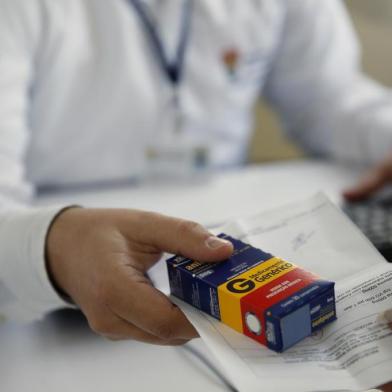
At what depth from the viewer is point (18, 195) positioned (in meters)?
0.85

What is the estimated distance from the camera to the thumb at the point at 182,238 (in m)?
0.51

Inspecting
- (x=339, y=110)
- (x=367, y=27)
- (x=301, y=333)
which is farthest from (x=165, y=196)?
(x=367, y=27)

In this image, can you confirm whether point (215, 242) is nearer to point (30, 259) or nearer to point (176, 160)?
point (30, 259)

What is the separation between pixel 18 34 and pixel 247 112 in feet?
1.40

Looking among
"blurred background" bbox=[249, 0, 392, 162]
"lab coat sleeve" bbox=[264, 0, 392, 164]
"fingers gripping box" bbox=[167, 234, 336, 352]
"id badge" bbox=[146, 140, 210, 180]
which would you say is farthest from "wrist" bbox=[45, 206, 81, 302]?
"blurred background" bbox=[249, 0, 392, 162]

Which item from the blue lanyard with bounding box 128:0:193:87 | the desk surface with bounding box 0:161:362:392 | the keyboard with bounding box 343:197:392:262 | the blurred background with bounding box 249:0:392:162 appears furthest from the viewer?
the blurred background with bounding box 249:0:392:162

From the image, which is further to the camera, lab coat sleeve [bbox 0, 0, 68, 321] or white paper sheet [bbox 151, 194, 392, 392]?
lab coat sleeve [bbox 0, 0, 68, 321]

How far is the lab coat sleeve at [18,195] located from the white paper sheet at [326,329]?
178 mm

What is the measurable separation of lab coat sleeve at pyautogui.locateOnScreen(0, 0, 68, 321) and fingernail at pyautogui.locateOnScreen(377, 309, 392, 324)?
0.30 m

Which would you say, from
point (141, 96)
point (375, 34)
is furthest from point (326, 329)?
point (375, 34)

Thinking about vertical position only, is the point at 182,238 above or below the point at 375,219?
above

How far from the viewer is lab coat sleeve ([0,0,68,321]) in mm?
635

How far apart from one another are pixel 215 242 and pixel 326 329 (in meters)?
0.11

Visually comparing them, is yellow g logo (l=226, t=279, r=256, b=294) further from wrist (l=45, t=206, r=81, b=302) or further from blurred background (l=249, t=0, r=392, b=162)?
blurred background (l=249, t=0, r=392, b=162)
